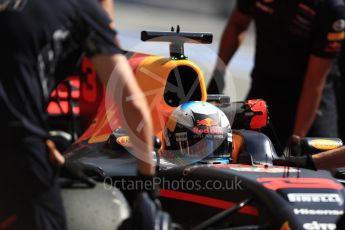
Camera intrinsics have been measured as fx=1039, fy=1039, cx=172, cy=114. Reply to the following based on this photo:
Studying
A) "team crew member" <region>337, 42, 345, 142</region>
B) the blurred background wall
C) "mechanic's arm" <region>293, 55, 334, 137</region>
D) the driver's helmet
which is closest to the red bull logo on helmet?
the driver's helmet

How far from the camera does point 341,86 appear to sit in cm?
980

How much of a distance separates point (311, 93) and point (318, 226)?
3.01 m

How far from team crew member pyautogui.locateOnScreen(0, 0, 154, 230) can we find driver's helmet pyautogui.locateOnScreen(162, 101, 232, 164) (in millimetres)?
1875

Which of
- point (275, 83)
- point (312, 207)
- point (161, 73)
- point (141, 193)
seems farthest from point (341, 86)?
point (141, 193)

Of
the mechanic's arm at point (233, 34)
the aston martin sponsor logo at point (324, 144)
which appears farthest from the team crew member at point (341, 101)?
the aston martin sponsor logo at point (324, 144)

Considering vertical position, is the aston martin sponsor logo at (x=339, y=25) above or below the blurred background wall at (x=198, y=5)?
above

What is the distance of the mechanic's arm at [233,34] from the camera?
8.33 meters

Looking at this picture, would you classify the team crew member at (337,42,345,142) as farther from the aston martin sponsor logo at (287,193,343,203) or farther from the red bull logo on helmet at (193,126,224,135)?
the aston martin sponsor logo at (287,193,343,203)

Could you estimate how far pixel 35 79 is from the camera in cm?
412

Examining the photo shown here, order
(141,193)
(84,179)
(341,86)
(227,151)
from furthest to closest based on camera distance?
(341,86) < (227,151) < (84,179) < (141,193)

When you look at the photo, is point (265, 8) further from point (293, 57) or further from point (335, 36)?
point (335, 36)

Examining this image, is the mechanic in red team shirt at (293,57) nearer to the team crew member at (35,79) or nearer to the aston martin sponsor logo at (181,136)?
the aston martin sponsor logo at (181,136)

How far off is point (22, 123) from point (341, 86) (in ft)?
20.1

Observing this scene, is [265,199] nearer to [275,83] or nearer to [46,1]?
[46,1]
